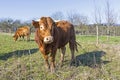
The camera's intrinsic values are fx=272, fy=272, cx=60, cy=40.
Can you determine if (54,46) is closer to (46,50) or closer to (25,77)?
(46,50)

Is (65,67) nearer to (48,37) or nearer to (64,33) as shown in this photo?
(48,37)

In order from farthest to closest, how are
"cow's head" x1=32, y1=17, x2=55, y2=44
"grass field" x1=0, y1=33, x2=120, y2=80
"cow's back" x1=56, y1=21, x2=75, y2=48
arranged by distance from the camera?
"cow's back" x1=56, y1=21, x2=75, y2=48 → "cow's head" x1=32, y1=17, x2=55, y2=44 → "grass field" x1=0, y1=33, x2=120, y2=80

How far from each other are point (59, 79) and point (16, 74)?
2.39ft

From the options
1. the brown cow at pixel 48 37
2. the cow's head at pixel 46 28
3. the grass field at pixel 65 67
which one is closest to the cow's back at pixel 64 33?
the brown cow at pixel 48 37

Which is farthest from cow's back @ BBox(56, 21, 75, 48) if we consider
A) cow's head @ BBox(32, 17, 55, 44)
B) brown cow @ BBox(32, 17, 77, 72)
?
cow's head @ BBox(32, 17, 55, 44)

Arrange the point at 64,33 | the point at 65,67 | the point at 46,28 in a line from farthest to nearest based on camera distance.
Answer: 1. the point at 64,33
2. the point at 65,67
3. the point at 46,28

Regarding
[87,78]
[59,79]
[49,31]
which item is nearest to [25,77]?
[59,79]

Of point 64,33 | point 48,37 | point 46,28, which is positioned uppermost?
point 46,28

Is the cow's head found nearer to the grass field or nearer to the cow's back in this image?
the grass field

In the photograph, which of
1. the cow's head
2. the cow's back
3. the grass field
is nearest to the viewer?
the grass field

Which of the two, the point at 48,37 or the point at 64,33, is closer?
the point at 48,37

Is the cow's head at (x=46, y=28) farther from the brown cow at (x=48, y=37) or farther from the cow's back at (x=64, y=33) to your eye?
the cow's back at (x=64, y=33)

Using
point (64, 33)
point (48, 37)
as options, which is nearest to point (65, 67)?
point (48, 37)

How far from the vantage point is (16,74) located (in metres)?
4.50
